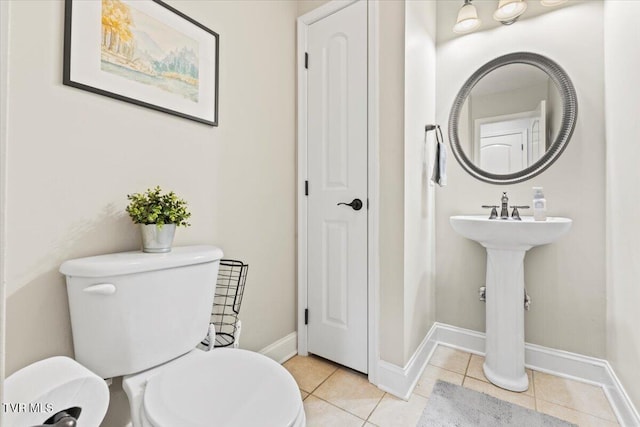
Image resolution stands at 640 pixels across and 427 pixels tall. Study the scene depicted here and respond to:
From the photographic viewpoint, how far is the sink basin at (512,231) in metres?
1.43

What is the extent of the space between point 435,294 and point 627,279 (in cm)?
99

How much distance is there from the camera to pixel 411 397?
4.94ft

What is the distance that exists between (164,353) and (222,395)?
1.07ft

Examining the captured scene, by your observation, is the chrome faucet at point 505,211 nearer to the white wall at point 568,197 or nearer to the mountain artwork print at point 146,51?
the white wall at point 568,197

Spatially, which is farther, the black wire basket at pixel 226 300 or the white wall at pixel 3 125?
the black wire basket at pixel 226 300

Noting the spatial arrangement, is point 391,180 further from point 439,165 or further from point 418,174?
point 439,165

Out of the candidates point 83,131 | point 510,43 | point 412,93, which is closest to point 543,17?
point 510,43

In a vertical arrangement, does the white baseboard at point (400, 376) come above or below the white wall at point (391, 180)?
below

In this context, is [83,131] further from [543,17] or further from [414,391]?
[543,17]

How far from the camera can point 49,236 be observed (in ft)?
3.10

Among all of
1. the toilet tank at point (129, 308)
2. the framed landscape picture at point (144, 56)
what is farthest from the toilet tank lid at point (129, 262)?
the framed landscape picture at point (144, 56)

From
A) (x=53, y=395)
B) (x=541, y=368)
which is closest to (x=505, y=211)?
(x=541, y=368)

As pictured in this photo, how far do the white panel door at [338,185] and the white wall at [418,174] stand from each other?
0.22 m

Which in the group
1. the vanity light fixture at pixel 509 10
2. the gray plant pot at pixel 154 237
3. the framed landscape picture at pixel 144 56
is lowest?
the gray plant pot at pixel 154 237
